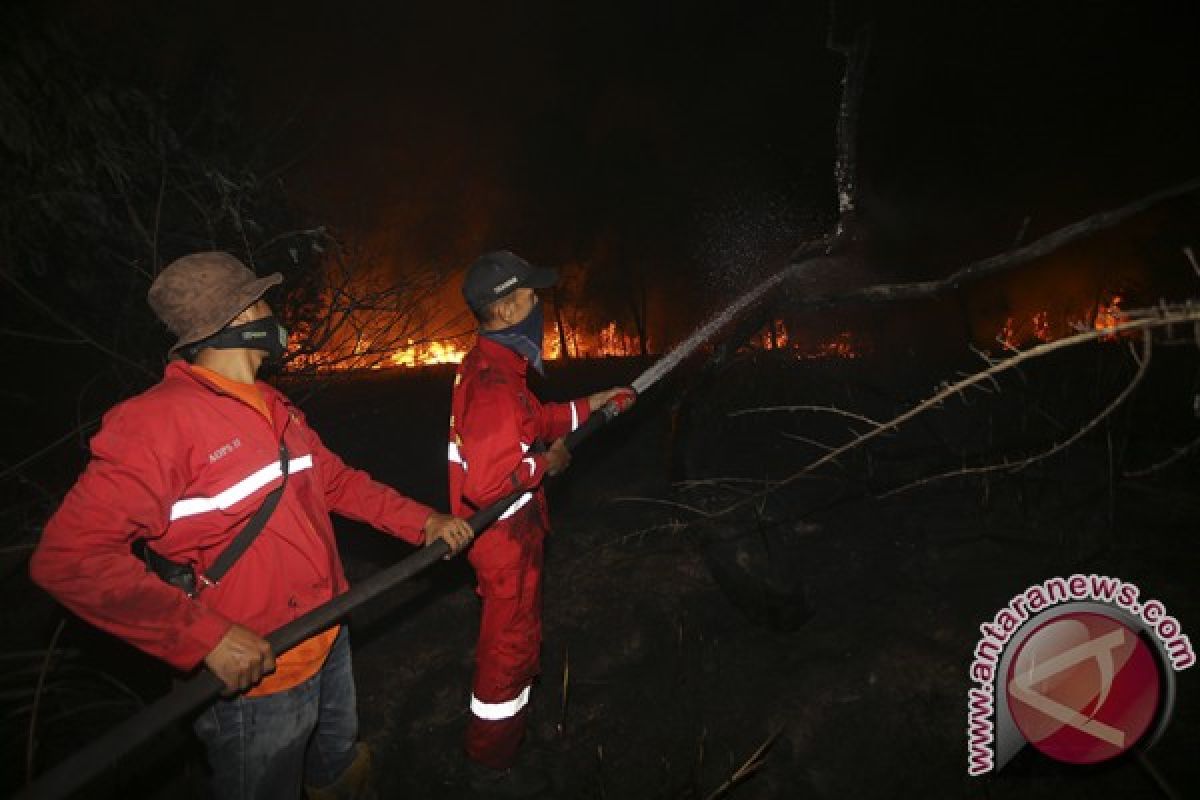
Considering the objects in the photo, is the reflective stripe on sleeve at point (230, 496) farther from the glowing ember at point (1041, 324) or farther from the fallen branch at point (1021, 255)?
the glowing ember at point (1041, 324)

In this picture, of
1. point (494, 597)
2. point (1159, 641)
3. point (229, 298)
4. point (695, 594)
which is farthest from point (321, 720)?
point (1159, 641)

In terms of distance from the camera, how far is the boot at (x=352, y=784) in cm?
284

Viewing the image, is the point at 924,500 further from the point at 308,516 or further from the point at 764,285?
the point at 308,516

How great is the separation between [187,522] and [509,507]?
1.47 metres

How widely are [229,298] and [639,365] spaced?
51.1 feet

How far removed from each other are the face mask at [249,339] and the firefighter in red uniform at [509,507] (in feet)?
3.05

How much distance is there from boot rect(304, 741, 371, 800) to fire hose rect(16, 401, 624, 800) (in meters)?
1.23

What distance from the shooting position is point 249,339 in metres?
2.27

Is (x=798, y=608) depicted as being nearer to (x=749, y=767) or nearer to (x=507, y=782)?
(x=749, y=767)

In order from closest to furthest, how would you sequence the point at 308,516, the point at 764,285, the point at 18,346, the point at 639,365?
1. the point at 308,516
2. the point at 764,285
3. the point at 18,346
4. the point at 639,365

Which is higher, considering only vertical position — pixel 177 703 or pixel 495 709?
pixel 177 703

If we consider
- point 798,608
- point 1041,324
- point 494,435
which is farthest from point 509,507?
point 1041,324

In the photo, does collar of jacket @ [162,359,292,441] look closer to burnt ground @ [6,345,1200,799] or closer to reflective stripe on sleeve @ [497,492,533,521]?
reflective stripe on sleeve @ [497,492,533,521]

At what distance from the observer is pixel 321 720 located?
2801mm
